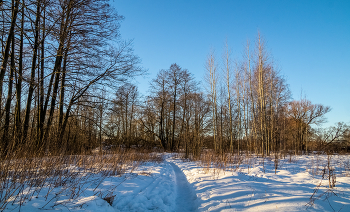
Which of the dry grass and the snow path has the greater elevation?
the dry grass

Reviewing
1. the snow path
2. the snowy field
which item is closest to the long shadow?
the snowy field

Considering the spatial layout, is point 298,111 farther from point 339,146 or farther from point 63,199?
point 63,199

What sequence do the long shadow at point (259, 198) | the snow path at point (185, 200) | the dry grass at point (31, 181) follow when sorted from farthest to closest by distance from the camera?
the snow path at point (185, 200) < the long shadow at point (259, 198) < the dry grass at point (31, 181)

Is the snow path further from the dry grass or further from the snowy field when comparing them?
the dry grass

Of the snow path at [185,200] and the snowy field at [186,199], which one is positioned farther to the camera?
the snow path at [185,200]

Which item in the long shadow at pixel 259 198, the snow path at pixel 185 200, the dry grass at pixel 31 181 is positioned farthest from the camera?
the snow path at pixel 185 200

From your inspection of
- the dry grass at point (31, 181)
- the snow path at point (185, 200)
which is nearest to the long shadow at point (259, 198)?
the snow path at point (185, 200)

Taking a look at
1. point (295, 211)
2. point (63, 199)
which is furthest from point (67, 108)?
point (295, 211)

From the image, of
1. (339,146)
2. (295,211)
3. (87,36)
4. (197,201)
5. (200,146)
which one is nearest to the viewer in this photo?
(295,211)

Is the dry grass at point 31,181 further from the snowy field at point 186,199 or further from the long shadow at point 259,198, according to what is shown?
the long shadow at point 259,198

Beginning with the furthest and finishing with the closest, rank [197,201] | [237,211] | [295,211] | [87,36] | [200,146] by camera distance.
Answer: [200,146] → [87,36] → [197,201] → [237,211] → [295,211]

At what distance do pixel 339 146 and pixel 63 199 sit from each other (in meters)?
24.9

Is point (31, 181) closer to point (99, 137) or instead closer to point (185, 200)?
point (185, 200)

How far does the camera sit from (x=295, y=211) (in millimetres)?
2775
